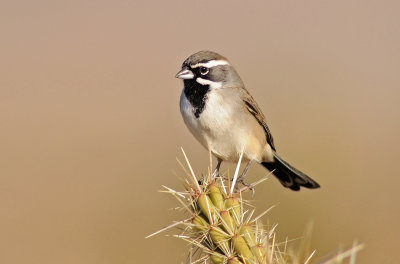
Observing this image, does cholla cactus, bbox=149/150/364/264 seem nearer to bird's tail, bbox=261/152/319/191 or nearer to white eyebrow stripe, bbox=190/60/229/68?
white eyebrow stripe, bbox=190/60/229/68

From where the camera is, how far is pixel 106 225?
351 inches

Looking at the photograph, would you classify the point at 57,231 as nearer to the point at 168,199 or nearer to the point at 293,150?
the point at 168,199

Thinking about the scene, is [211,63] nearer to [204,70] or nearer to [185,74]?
[204,70]

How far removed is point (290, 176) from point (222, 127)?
127cm

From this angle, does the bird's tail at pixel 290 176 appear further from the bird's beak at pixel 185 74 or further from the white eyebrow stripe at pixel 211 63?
the bird's beak at pixel 185 74

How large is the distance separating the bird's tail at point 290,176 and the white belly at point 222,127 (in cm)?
58

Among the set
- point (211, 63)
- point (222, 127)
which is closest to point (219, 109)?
point (222, 127)

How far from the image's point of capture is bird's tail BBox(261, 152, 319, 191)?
20.6ft

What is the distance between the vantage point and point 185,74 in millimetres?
5309

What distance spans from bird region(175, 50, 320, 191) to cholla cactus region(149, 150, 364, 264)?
1964mm

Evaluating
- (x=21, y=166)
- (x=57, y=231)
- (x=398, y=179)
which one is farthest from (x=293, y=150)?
(x=21, y=166)

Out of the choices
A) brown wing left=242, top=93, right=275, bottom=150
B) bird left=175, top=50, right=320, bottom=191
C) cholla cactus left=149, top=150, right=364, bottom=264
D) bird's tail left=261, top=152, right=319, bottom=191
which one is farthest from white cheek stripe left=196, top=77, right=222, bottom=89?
cholla cactus left=149, top=150, right=364, bottom=264

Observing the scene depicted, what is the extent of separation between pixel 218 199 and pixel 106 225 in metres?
5.95

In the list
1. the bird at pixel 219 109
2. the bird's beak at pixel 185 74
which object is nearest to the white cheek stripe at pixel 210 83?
the bird at pixel 219 109
